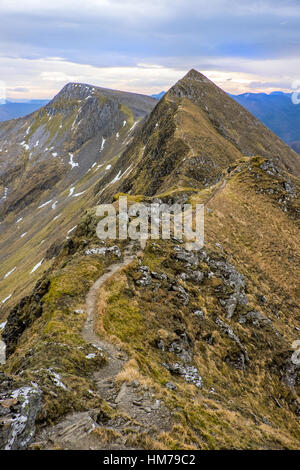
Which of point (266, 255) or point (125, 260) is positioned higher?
point (125, 260)

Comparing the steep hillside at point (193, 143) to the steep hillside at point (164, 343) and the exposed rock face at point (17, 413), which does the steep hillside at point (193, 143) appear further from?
the exposed rock face at point (17, 413)

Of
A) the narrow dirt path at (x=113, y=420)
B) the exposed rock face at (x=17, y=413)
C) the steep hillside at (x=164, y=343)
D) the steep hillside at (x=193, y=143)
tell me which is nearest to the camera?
the exposed rock face at (x=17, y=413)

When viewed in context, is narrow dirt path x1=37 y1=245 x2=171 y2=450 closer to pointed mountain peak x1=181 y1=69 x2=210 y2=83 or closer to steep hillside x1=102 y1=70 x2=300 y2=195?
steep hillside x1=102 y1=70 x2=300 y2=195

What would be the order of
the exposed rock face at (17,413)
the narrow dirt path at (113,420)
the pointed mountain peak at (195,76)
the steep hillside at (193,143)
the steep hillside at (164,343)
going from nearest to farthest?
the exposed rock face at (17,413)
the narrow dirt path at (113,420)
the steep hillside at (164,343)
the steep hillside at (193,143)
the pointed mountain peak at (195,76)

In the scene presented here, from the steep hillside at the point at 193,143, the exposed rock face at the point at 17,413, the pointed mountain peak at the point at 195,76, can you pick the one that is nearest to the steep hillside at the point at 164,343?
the exposed rock face at the point at 17,413

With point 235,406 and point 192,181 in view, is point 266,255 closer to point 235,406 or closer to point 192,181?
point 235,406

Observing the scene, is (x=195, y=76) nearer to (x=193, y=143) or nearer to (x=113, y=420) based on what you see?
(x=193, y=143)

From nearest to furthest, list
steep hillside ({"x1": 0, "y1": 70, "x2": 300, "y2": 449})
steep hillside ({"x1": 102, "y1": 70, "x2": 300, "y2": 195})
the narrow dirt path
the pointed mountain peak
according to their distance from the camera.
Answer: the narrow dirt path
steep hillside ({"x1": 0, "y1": 70, "x2": 300, "y2": 449})
steep hillside ({"x1": 102, "y1": 70, "x2": 300, "y2": 195})
the pointed mountain peak

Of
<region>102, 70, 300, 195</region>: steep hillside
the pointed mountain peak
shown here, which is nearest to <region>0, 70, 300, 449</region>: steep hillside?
<region>102, 70, 300, 195</region>: steep hillside
